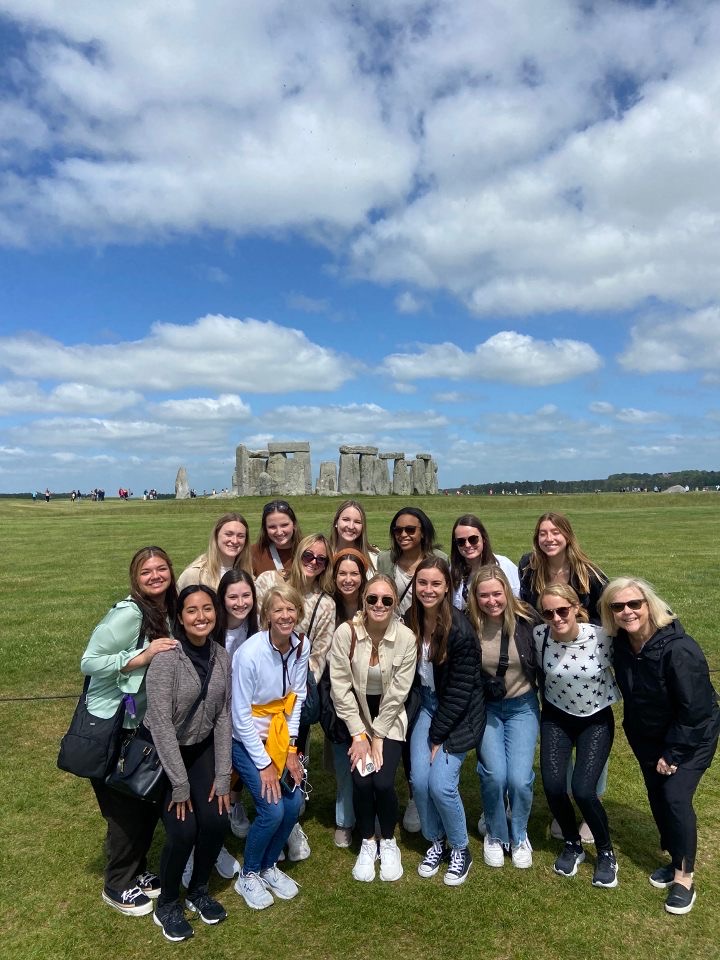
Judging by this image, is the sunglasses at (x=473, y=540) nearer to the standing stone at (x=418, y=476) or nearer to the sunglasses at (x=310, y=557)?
the sunglasses at (x=310, y=557)

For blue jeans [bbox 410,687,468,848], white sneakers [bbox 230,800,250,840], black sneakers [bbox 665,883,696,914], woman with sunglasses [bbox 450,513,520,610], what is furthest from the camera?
woman with sunglasses [bbox 450,513,520,610]

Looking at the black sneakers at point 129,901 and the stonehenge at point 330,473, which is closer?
the black sneakers at point 129,901

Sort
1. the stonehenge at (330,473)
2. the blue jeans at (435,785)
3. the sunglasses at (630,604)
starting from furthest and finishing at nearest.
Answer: the stonehenge at (330,473) < the blue jeans at (435,785) < the sunglasses at (630,604)

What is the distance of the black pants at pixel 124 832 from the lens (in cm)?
384

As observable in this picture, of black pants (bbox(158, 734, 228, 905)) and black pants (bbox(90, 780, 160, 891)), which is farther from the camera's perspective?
black pants (bbox(90, 780, 160, 891))

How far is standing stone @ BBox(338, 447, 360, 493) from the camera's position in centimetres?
4250

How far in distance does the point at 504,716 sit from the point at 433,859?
1.01 metres

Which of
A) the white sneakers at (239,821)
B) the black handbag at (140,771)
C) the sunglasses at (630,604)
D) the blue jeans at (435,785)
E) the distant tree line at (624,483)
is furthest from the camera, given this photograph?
the distant tree line at (624,483)

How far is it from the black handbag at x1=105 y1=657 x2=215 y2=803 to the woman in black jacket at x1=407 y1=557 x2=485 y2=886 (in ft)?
5.36

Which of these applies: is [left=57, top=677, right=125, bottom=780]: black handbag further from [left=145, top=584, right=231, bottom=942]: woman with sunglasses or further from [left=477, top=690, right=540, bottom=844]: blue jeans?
[left=477, top=690, right=540, bottom=844]: blue jeans

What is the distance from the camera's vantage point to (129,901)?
3.90m

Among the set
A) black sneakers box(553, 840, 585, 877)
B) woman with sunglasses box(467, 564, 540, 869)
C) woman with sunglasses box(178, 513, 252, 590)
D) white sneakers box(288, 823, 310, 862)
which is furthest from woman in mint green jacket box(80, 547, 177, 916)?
black sneakers box(553, 840, 585, 877)

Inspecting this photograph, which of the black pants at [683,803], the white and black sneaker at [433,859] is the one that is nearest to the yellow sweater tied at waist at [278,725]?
the white and black sneaker at [433,859]

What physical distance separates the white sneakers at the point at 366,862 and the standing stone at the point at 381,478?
128 feet
